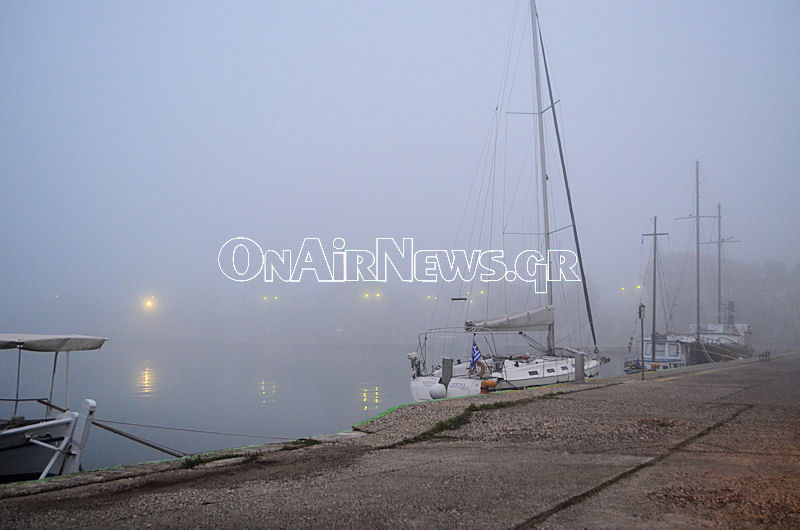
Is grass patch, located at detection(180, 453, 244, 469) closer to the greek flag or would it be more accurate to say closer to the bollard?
the greek flag

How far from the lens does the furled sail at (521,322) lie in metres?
26.3

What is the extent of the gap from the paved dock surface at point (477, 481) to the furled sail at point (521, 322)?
45.7 feet

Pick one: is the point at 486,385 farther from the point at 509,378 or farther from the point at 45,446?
the point at 45,446

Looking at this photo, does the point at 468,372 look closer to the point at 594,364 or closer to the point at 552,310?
the point at 552,310

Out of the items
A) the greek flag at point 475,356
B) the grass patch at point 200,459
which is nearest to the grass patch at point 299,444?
the grass patch at point 200,459

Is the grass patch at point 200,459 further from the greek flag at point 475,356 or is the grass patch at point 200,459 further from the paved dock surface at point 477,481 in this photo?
the greek flag at point 475,356

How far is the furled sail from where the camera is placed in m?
26.3

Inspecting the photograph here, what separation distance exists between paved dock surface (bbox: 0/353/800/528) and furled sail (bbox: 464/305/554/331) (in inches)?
548

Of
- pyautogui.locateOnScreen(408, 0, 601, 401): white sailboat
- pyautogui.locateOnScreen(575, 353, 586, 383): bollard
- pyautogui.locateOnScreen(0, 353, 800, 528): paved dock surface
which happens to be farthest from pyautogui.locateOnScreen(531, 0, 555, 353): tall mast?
pyautogui.locateOnScreen(0, 353, 800, 528): paved dock surface

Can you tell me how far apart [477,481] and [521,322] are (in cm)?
2104

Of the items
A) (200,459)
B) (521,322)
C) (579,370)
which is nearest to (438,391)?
(579,370)

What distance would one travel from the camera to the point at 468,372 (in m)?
23.6

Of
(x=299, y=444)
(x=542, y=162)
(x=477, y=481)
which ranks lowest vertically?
(x=299, y=444)

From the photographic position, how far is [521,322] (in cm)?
2742
